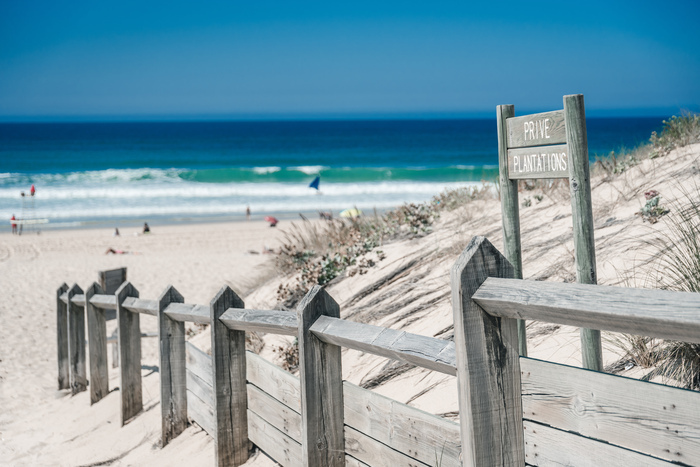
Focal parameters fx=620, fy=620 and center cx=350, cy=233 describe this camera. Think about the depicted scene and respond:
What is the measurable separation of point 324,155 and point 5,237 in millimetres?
43547

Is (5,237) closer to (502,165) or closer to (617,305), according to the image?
(502,165)

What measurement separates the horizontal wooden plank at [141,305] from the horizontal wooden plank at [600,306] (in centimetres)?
373

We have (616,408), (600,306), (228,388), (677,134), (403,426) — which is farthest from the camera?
(677,134)

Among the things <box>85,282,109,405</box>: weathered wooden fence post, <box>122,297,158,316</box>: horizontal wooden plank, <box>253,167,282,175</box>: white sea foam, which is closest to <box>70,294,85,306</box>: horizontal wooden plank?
<box>85,282,109,405</box>: weathered wooden fence post

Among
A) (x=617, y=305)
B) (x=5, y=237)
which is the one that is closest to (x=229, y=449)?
(x=617, y=305)

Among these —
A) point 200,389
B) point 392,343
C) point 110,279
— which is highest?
point 110,279

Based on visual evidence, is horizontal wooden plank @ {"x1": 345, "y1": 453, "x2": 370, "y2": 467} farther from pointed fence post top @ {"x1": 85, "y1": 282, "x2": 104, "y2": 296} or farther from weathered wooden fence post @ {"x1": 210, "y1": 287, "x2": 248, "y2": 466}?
pointed fence post top @ {"x1": 85, "y1": 282, "x2": 104, "y2": 296}

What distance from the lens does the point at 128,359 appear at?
5.56 meters

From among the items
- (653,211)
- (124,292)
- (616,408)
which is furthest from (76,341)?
(616,408)

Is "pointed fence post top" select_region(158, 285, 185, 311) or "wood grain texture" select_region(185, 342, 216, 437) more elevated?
"pointed fence post top" select_region(158, 285, 185, 311)

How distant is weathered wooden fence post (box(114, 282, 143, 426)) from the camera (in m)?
5.53

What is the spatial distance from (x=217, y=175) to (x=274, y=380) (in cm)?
4147

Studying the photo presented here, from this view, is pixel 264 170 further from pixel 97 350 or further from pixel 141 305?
pixel 141 305

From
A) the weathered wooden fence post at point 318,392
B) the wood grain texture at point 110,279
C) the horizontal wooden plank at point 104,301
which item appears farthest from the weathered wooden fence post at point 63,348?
the weathered wooden fence post at point 318,392
